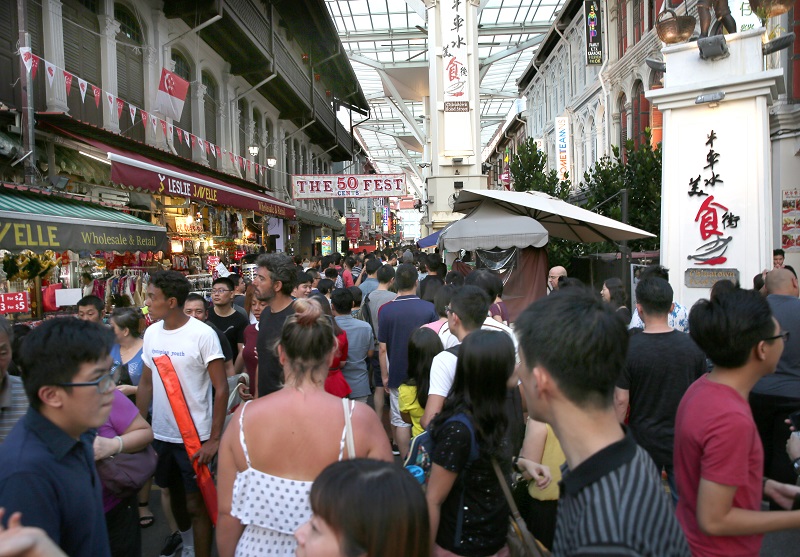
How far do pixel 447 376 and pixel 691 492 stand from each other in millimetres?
1399

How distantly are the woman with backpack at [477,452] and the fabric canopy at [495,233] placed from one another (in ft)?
18.5

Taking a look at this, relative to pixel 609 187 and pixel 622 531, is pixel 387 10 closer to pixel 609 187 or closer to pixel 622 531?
pixel 609 187

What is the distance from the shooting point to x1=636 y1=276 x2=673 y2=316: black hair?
3.68 metres

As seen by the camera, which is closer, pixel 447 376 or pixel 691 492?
pixel 691 492

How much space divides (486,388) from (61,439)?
5.29ft

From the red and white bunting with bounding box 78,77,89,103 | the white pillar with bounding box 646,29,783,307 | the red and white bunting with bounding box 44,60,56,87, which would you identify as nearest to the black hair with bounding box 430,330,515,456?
the white pillar with bounding box 646,29,783,307

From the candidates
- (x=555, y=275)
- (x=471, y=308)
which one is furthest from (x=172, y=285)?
(x=555, y=275)

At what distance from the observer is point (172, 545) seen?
4.31 metres

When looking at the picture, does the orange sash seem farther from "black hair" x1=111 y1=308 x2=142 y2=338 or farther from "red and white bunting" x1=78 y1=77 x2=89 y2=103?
"red and white bunting" x1=78 y1=77 x2=89 y2=103

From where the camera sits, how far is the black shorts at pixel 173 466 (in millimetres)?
4004

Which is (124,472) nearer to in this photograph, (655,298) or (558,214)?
(655,298)

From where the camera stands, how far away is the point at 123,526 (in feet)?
9.84

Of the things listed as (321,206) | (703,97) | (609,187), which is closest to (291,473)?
(703,97)

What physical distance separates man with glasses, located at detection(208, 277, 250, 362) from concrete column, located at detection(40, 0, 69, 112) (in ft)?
17.7
